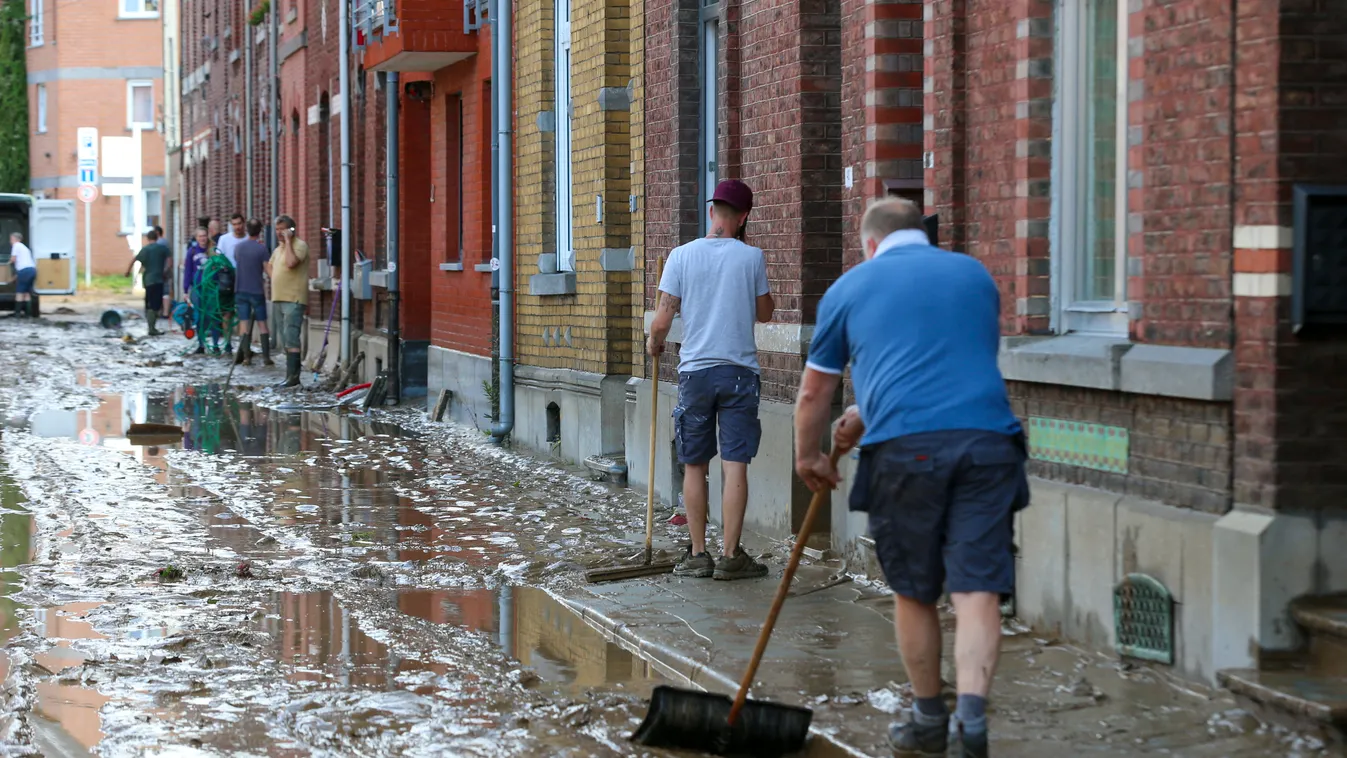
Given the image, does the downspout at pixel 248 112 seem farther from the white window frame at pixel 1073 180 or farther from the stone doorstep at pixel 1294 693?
the stone doorstep at pixel 1294 693

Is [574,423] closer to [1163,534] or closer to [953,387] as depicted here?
[1163,534]

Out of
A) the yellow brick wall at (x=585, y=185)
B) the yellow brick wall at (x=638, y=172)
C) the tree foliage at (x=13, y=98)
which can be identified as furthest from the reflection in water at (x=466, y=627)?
the tree foliage at (x=13, y=98)

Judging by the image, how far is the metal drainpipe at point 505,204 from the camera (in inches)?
643

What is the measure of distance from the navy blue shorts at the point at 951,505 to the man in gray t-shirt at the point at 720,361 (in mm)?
3444

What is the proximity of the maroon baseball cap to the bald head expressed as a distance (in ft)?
11.1

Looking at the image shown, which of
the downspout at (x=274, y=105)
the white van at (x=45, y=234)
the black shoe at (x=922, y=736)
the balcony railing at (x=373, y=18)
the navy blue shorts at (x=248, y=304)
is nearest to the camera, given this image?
the black shoe at (x=922, y=736)

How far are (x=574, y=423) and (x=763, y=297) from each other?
18.6 ft

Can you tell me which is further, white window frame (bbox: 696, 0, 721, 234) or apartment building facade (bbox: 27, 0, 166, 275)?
apartment building facade (bbox: 27, 0, 166, 275)

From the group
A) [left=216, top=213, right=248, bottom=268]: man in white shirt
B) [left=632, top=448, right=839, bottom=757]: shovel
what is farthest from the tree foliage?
[left=632, top=448, right=839, bottom=757]: shovel

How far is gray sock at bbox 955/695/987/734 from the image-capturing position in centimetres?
568

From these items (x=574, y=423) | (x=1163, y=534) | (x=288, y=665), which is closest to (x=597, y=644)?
(x=288, y=665)

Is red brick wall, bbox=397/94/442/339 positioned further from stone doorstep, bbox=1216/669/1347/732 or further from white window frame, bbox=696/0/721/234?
stone doorstep, bbox=1216/669/1347/732

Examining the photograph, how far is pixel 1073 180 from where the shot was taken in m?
8.06

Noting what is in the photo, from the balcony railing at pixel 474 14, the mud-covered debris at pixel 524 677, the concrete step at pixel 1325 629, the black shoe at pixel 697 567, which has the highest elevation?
the balcony railing at pixel 474 14
